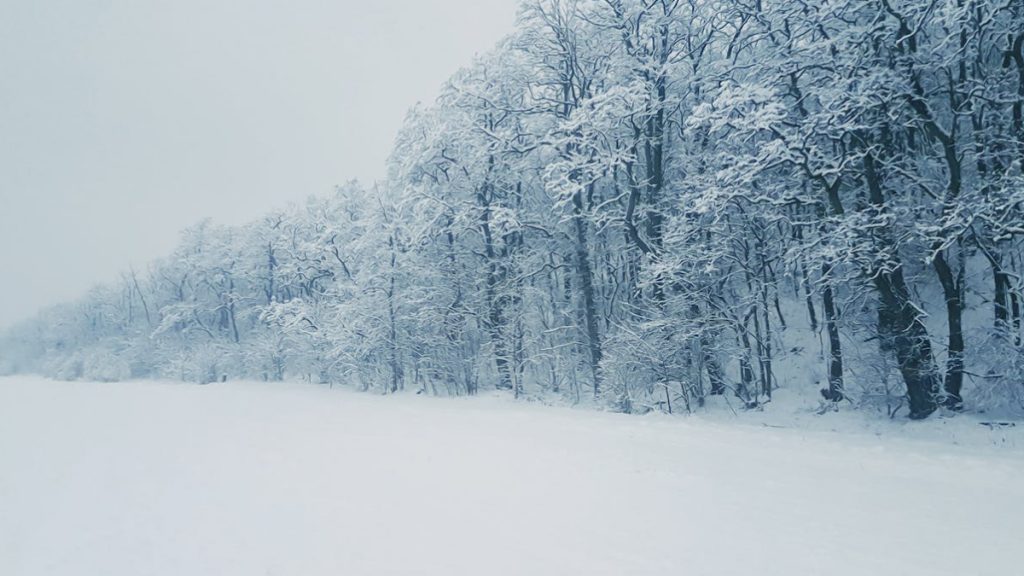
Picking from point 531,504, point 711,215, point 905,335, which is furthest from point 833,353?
point 531,504

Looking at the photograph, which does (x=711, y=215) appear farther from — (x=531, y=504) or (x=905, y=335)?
(x=531, y=504)

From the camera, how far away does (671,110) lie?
702 inches

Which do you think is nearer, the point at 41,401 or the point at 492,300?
the point at 492,300

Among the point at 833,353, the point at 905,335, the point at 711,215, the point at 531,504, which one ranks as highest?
the point at 711,215

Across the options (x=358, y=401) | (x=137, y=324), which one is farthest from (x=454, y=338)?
(x=137, y=324)

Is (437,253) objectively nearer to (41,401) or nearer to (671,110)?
(671,110)

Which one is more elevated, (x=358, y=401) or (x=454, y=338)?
(x=454, y=338)

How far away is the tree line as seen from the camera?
11250 mm

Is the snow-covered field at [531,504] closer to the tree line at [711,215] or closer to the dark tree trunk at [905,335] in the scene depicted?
the dark tree trunk at [905,335]

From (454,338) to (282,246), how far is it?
27969 mm

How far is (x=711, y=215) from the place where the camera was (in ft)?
50.6

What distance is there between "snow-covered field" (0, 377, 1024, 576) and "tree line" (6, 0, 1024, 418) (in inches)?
110

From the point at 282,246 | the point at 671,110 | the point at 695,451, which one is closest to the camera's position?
the point at 695,451

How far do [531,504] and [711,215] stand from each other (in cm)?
1131
